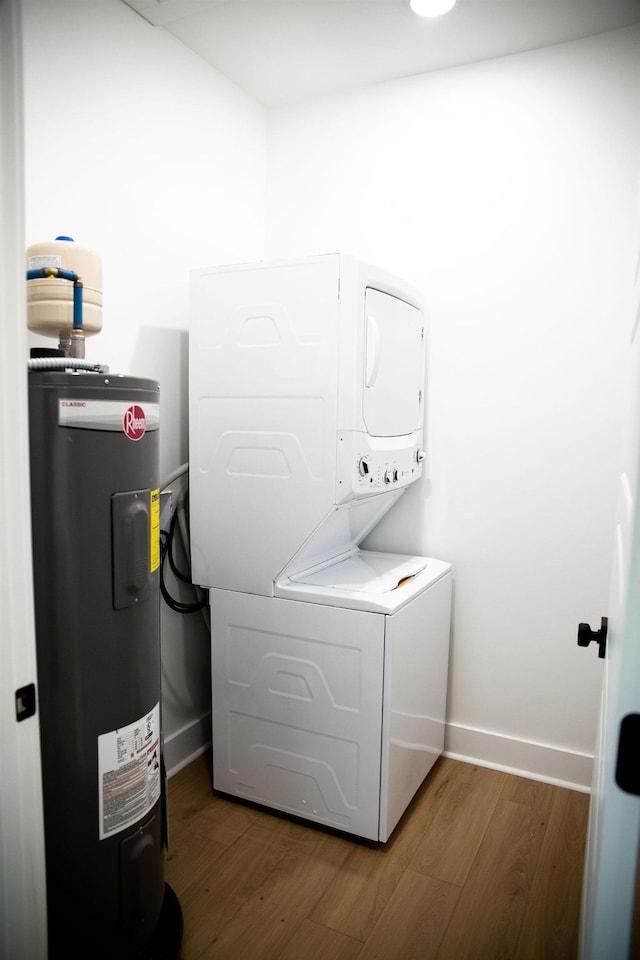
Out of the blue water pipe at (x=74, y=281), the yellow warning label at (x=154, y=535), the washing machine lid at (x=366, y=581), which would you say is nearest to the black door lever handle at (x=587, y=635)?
the washing machine lid at (x=366, y=581)

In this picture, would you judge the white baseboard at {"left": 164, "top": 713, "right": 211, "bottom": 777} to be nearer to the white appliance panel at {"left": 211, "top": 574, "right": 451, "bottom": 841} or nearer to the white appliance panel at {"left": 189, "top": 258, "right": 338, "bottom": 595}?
the white appliance panel at {"left": 211, "top": 574, "right": 451, "bottom": 841}

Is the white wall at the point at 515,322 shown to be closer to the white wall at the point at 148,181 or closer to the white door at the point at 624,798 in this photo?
the white wall at the point at 148,181

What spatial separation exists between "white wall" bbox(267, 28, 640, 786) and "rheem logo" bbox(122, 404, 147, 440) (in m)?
1.42

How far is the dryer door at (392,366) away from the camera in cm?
195

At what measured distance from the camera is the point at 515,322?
2379mm

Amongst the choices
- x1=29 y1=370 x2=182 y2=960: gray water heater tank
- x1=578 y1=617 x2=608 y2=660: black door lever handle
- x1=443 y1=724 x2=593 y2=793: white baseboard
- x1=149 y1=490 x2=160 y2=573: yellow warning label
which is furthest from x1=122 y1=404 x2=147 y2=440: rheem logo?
x1=443 y1=724 x2=593 y2=793: white baseboard

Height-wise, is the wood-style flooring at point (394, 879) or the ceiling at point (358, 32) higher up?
the ceiling at point (358, 32)

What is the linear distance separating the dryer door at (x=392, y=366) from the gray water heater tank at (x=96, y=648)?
0.74 metres

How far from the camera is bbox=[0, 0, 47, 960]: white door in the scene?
81cm

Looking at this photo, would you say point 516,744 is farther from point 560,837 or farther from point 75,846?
point 75,846

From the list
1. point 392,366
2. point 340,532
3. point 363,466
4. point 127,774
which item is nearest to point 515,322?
point 392,366

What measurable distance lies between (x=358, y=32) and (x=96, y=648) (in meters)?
2.13

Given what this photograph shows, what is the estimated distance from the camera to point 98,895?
1390 millimetres

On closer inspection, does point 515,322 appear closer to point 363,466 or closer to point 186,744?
point 363,466
